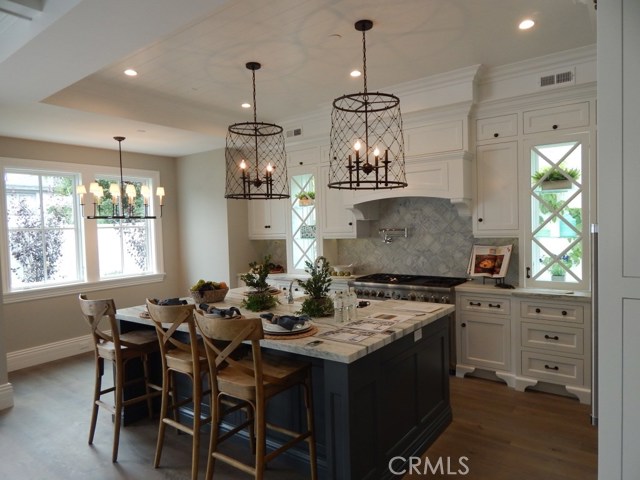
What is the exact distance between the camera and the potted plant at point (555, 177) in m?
3.72

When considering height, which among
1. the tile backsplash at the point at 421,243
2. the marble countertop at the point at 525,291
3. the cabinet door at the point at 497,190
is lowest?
the marble countertop at the point at 525,291

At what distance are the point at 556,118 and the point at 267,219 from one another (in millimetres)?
3695

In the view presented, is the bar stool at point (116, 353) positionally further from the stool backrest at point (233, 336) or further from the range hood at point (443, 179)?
the range hood at point (443, 179)

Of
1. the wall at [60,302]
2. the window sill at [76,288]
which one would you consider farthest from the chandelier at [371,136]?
the window sill at [76,288]

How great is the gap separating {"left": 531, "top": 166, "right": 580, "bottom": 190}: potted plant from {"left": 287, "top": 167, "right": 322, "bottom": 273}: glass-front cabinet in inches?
98.8

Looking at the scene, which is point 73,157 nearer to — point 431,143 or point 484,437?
point 431,143

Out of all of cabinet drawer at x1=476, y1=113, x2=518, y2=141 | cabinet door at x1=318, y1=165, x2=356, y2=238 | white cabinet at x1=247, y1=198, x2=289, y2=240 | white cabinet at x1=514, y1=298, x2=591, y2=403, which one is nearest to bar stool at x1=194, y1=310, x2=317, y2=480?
white cabinet at x1=514, y1=298, x2=591, y2=403

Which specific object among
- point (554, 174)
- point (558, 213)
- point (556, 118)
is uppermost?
point (556, 118)

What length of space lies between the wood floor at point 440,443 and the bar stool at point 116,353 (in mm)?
182

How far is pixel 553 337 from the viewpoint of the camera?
12.2 feet

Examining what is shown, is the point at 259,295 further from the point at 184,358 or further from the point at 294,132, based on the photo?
the point at 294,132

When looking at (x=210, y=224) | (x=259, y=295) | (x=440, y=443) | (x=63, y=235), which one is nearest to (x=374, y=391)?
(x=440, y=443)

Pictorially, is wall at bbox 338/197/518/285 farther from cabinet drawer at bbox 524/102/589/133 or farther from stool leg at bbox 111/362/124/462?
stool leg at bbox 111/362/124/462

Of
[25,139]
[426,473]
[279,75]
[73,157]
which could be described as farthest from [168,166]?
[426,473]
